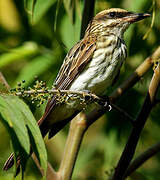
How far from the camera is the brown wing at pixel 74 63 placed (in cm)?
351

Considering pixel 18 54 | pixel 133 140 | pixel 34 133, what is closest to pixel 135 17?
pixel 18 54

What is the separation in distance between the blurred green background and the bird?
0.28 feet

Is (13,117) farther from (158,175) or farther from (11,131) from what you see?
(158,175)

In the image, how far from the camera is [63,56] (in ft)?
12.0

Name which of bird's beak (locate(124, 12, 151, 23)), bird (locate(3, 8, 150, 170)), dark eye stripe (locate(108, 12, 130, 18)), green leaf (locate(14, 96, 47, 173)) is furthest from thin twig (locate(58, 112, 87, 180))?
dark eye stripe (locate(108, 12, 130, 18))

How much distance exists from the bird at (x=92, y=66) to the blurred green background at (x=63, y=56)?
0.28 feet

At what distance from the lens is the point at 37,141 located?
75.9 inches

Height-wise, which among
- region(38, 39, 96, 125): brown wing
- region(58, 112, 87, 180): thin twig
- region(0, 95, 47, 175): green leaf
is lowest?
region(58, 112, 87, 180): thin twig

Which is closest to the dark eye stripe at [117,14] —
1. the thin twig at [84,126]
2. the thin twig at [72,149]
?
the thin twig at [84,126]

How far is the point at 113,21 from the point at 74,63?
555 mm

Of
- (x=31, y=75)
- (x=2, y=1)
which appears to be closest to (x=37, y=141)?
(x=31, y=75)

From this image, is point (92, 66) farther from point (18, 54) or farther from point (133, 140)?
point (133, 140)

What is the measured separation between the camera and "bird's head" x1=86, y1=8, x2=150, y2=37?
11.8ft

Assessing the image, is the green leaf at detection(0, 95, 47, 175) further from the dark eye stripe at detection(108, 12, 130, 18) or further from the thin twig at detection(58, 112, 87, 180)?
the dark eye stripe at detection(108, 12, 130, 18)
